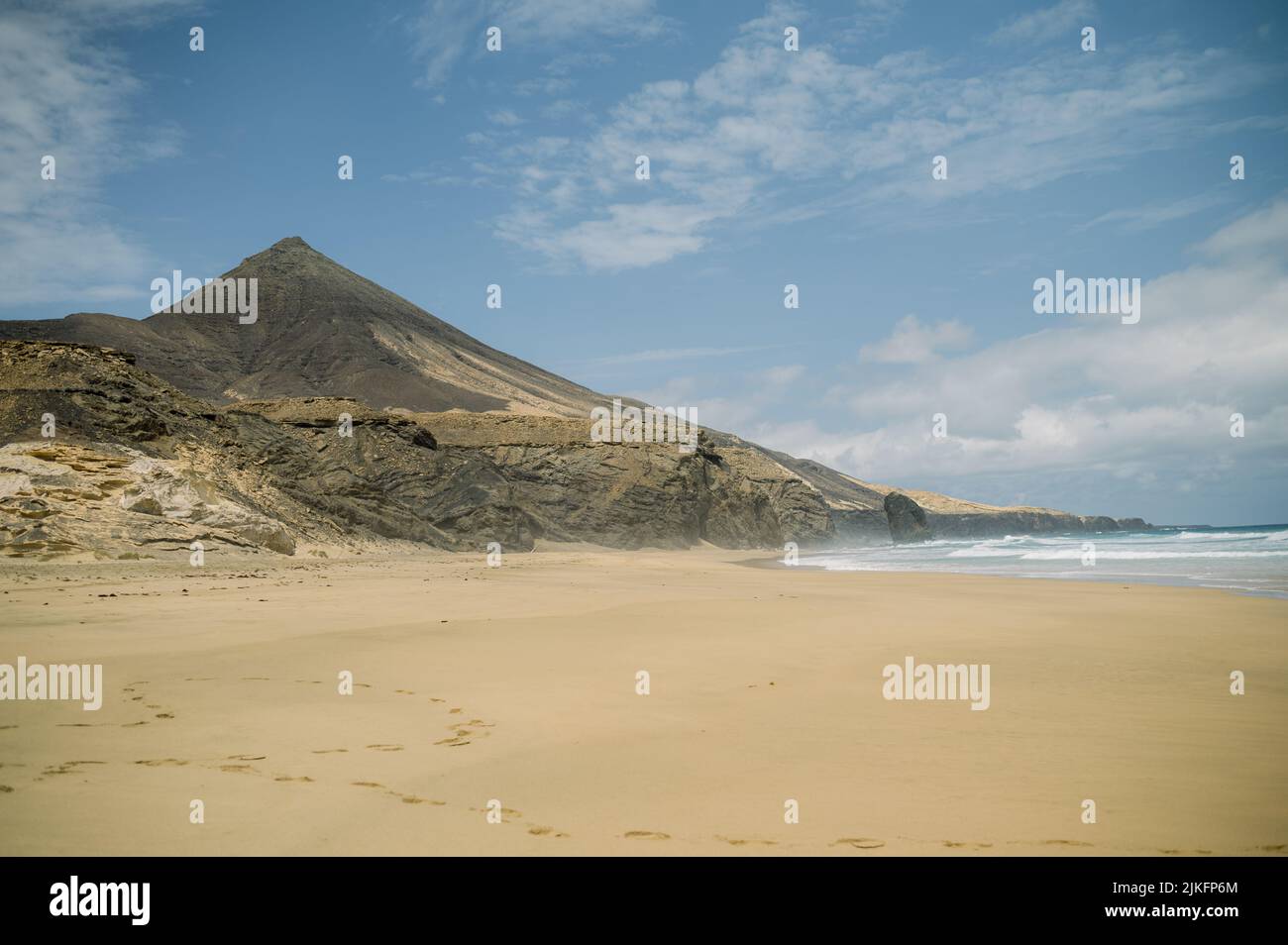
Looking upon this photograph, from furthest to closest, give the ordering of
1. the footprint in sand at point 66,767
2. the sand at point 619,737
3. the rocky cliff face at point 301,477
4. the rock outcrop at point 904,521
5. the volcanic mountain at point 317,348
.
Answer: the rock outcrop at point 904,521 → the volcanic mountain at point 317,348 → the rocky cliff face at point 301,477 → the footprint in sand at point 66,767 → the sand at point 619,737

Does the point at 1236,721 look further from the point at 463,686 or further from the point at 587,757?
the point at 463,686

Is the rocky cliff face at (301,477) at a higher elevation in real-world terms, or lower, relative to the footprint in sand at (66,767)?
higher

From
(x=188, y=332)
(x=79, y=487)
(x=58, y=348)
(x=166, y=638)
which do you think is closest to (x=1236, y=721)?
(x=166, y=638)

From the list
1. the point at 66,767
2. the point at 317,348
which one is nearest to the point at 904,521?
the point at 317,348

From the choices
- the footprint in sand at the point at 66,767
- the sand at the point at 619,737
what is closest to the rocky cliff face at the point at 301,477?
the sand at the point at 619,737

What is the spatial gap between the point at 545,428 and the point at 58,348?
30.0m

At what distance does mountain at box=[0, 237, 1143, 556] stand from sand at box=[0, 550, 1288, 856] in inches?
336

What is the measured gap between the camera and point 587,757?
4.61 meters

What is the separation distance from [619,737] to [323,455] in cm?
3071

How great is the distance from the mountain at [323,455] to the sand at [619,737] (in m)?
8.53

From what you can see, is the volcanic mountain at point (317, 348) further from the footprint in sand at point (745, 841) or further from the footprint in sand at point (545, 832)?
the footprint in sand at point (745, 841)

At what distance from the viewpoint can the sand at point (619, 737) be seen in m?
3.44
